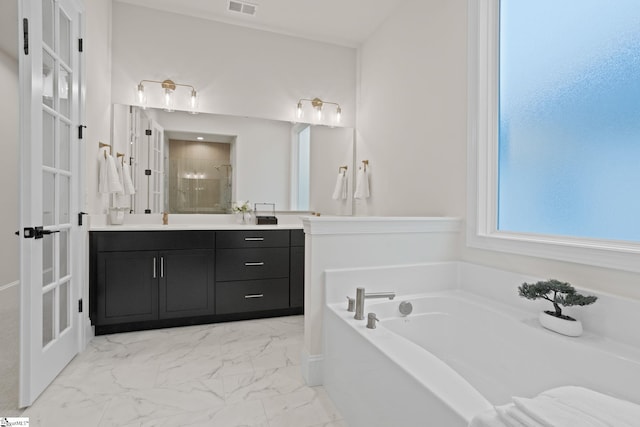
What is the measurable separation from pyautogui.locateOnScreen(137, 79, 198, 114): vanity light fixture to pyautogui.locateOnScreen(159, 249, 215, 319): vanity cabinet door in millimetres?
1408

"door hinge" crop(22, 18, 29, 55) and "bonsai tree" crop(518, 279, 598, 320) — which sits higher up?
"door hinge" crop(22, 18, 29, 55)

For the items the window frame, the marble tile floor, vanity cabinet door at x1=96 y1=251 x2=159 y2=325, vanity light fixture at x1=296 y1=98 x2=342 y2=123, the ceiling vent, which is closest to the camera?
the marble tile floor

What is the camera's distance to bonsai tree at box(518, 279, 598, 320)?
1.37m

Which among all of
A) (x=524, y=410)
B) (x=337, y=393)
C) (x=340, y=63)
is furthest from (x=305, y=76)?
(x=524, y=410)

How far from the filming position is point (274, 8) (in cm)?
299

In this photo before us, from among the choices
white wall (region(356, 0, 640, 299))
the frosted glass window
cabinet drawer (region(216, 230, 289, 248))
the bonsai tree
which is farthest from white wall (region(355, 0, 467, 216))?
cabinet drawer (region(216, 230, 289, 248))

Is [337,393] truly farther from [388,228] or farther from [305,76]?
[305,76]

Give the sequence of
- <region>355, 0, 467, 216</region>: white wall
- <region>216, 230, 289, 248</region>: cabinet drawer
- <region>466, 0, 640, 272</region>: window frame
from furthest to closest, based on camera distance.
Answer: <region>216, 230, 289, 248</region>: cabinet drawer → <region>355, 0, 467, 216</region>: white wall → <region>466, 0, 640, 272</region>: window frame

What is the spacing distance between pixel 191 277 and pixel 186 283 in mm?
61

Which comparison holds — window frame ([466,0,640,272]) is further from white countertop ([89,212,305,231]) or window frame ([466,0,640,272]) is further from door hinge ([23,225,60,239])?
door hinge ([23,225,60,239])

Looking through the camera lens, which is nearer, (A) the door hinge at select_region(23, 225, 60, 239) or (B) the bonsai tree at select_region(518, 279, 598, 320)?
(B) the bonsai tree at select_region(518, 279, 598, 320)

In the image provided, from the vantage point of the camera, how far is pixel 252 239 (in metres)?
2.85

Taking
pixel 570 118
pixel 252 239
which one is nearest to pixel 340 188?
pixel 252 239

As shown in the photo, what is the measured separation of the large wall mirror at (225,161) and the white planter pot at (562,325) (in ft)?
7.85
